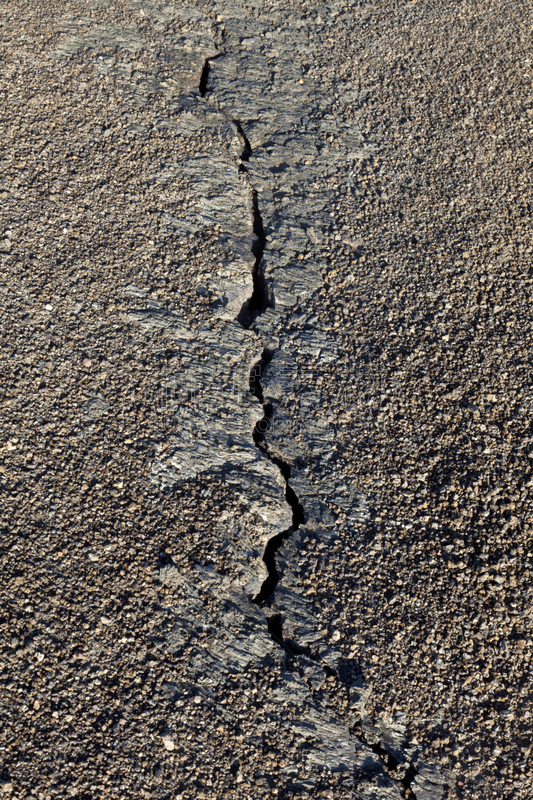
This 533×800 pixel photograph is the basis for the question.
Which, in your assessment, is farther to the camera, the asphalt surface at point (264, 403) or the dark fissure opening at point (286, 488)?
the dark fissure opening at point (286, 488)

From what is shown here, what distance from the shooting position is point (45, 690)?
2770 mm

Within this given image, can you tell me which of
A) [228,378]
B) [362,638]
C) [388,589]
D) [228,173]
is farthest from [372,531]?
[228,173]

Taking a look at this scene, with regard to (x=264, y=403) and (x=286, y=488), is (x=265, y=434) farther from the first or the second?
(x=286, y=488)

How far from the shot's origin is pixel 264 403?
378 centimetres

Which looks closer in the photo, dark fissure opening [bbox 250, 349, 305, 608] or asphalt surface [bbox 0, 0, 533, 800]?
asphalt surface [bbox 0, 0, 533, 800]

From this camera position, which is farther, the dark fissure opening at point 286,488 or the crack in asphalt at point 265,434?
the dark fissure opening at point 286,488

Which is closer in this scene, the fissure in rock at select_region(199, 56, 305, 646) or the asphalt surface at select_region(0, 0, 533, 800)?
the asphalt surface at select_region(0, 0, 533, 800)

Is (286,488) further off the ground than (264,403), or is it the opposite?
(264,403)

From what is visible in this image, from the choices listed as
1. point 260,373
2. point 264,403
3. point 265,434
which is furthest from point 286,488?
point 260,373

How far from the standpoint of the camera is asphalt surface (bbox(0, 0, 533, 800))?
282 cm

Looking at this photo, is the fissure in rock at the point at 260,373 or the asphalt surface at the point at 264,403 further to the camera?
the fissure in rock at the point at 260,373

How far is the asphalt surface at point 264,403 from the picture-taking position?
282cm

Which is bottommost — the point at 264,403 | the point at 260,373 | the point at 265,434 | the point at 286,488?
the point at 286,488

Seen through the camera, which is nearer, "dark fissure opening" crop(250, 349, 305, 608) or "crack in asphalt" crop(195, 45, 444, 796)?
"crack in asphalt" crop(195, 45, 444, 796)
